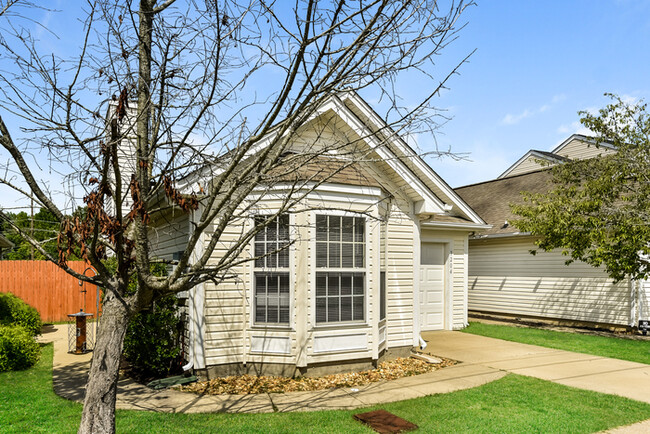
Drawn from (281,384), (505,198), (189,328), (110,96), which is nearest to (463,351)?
(281,384)

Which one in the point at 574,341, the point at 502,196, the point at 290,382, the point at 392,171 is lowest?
the point at 574,341

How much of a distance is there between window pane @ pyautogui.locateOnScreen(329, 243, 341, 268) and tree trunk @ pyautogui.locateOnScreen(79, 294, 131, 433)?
170 inches

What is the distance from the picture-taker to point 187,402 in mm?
6223

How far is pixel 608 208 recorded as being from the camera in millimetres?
11438

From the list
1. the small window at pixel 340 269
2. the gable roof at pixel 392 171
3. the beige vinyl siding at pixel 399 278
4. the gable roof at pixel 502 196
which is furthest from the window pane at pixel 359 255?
the gable roof at pixel 502 196

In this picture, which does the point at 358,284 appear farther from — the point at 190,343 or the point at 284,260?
the point at 190,343

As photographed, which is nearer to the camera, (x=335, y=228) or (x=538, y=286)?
(x=335, y=228)

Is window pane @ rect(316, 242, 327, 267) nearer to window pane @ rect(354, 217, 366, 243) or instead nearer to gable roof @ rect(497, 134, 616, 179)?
window pane @ rect(354, 217, 366, 243)

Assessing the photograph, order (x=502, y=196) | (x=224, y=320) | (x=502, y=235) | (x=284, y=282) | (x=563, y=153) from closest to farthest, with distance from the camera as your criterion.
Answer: (x=224, y=320)
(x=284, y=282)
(x=502, y=235)
(x=502, y=196)
(x=563, y=153)

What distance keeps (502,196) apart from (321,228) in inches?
505

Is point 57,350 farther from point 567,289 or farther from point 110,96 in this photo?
point 567,289

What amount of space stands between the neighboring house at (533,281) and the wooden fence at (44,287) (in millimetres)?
13795

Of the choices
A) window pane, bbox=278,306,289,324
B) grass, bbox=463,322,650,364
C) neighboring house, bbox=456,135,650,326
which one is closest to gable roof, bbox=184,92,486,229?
window pane, bbox=278,306,289,324

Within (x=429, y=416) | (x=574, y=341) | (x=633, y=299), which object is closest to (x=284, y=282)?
(x=429, y=416)
